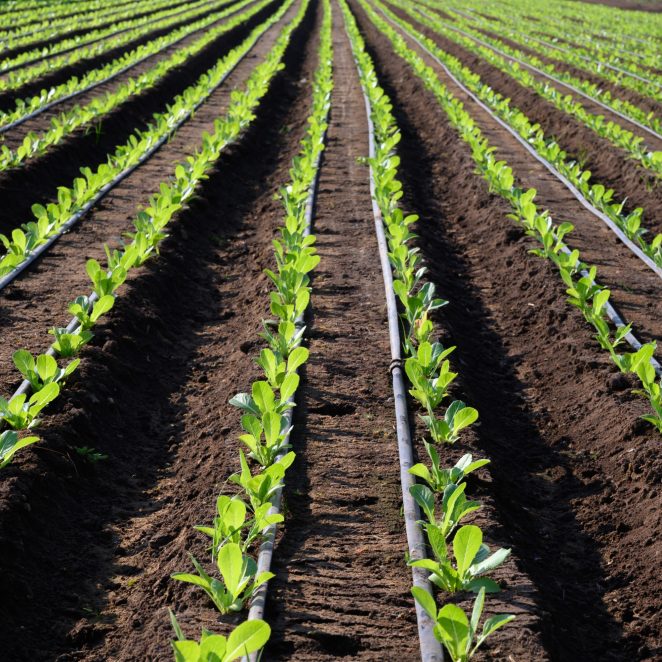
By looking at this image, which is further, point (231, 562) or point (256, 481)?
point (256, 481)

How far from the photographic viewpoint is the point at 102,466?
12.8 ft

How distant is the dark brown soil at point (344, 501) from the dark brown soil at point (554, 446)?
41 cm

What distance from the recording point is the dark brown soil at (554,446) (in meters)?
3.10

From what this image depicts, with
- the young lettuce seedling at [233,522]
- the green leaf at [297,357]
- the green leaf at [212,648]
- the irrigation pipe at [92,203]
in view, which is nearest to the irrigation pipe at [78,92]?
the irrigation pipe at [92,203]

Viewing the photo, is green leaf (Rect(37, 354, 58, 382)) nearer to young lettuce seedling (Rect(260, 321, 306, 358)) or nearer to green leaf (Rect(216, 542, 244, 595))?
young lettuce seedling (Rect(260, 321, 306, 358))

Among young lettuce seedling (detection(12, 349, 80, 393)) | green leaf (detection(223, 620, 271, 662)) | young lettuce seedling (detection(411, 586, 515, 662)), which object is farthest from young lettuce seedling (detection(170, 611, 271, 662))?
young lettuce seedling (detection(12, 349, 80, 393))

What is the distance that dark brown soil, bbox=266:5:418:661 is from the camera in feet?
9.01

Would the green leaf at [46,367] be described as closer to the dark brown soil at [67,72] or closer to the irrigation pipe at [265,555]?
the irrigation pipe at [265,555]

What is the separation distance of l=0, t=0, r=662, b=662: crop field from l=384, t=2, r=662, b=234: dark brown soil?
0.06 metres

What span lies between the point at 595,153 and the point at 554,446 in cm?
722

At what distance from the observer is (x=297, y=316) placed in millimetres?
4848

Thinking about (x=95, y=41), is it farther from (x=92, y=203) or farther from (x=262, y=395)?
(x=262, y=395)

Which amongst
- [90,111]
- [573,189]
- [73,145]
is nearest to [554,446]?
[573,189]

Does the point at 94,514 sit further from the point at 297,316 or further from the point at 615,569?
the point at 615,569
